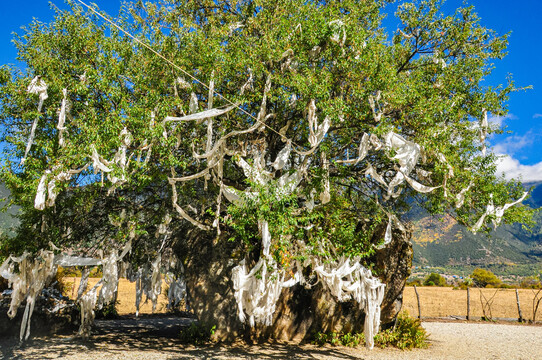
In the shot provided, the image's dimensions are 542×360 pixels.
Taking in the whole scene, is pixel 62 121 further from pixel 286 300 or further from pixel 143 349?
pixel 286 300

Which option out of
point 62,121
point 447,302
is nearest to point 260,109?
point 62,121

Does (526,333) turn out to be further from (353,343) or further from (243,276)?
(243,276)

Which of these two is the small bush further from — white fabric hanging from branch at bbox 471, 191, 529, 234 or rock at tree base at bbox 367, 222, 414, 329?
white fabric hanging from branch at bbox 471, 191, 529, 234

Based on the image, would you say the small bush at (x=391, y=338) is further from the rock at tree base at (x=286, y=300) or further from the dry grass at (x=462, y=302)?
the dry grass at (x=462, y=302)

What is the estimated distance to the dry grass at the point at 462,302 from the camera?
14.4 m

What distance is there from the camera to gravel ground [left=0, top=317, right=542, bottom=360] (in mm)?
6843

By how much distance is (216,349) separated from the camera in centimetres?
730

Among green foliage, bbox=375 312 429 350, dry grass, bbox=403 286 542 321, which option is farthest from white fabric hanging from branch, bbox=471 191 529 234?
dry grass, bbox=403 286 542 321

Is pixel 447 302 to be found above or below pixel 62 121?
below

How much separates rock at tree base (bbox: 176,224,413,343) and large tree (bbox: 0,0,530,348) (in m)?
1.03

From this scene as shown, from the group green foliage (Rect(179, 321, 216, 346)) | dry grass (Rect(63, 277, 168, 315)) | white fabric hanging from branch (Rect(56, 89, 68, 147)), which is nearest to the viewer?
white fabric hanging from branch (Rect(56, 89, 68, 147))

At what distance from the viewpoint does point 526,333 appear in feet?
36.3

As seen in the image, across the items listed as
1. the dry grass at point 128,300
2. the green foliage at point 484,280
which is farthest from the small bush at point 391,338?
the green foliage at point 484,280

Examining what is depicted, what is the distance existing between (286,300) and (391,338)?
255 centimetres
